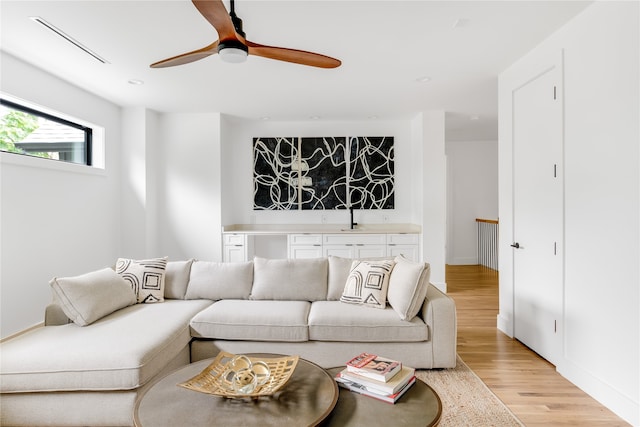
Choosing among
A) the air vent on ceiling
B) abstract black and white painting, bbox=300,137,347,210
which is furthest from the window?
abstract black and white painting, bbox=300,137,347,210

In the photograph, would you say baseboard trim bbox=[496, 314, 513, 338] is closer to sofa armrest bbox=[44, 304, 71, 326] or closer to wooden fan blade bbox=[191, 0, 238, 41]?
wooden fan blade bbox=[191, 0, 238, 41]

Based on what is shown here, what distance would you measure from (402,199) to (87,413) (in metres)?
4.86

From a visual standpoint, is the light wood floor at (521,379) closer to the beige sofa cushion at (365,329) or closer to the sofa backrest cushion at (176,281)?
the beige sofa cushion at (365,329)

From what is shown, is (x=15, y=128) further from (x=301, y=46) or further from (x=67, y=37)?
(x=301, y=46)

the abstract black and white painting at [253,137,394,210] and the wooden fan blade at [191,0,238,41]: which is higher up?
the wooden fan blade at [191,0,238,41]

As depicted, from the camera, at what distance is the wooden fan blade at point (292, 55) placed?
2.07 meters

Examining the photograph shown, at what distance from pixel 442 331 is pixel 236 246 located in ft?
11.1

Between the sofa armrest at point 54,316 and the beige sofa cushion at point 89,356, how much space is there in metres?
0.15

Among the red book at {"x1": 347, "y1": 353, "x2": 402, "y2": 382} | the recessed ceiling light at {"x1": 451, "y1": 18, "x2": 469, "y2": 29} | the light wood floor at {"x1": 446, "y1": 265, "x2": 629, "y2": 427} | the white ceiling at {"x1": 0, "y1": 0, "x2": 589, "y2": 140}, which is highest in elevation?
the white ceiling at {"x1": 0, "y1": 0, "x2": 589, "y2": 140}

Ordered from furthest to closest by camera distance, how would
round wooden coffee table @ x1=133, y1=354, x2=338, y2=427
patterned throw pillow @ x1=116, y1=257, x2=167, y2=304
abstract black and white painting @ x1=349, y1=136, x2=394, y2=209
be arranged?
abstract black and white painting @ x1=349, y1=136, x2=394, y2=209, patterned throw pillow @ x1=116, y1=257, x2=167, y2=304, round wooden coffee table @ x1=133, y1=354, x2=338, y2=427

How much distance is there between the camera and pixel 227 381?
167 centimetres

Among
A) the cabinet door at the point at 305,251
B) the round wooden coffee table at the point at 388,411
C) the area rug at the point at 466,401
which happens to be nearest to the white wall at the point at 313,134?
the cabinet door at the point at 305,251

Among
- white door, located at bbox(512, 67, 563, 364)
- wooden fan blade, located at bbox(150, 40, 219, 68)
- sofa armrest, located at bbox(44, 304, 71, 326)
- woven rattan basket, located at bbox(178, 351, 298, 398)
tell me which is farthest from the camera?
white door, located at bbox(512, 67, 563, 364)

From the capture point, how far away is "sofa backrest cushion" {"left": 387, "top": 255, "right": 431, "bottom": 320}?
269 cm
